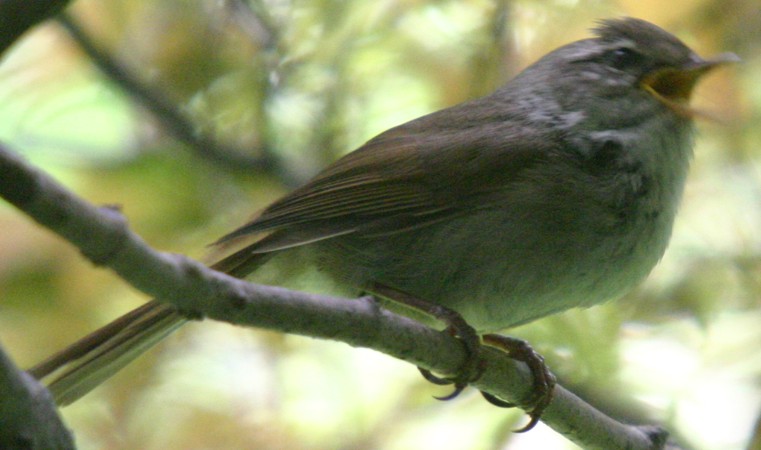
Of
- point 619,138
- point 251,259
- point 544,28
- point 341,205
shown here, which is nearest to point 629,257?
point 619,138

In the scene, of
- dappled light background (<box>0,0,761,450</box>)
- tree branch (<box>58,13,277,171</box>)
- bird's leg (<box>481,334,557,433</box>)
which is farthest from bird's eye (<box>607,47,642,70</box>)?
tree branch (<box>58,13,277,171</box>)

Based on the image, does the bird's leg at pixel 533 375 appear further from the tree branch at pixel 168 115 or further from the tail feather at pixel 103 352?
the tree branch at pixel 168 115

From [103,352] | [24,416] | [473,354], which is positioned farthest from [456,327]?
[24,416]

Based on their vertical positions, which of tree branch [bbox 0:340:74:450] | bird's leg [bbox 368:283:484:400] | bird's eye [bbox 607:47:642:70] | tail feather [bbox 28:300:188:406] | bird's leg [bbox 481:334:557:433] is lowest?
bird's leg [bbox 481:334:557:433]

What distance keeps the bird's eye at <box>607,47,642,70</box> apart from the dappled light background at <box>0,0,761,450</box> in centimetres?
85

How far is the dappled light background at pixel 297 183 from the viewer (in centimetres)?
448

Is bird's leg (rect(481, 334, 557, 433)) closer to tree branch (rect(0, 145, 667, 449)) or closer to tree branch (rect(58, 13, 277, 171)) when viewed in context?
→ tree branch (rect(0, 145, 667, 449))

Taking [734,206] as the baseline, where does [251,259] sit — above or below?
above

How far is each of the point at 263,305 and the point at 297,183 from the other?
295cm

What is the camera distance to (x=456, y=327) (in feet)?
10.8

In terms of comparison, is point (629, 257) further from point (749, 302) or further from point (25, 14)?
point (25, 14)

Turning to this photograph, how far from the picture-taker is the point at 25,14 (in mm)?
1727

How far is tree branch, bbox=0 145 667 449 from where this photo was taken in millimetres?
1673

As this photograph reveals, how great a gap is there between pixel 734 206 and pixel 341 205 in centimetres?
241
